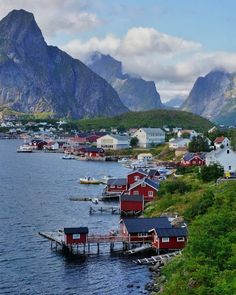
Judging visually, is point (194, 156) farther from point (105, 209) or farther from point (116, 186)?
point (105, 209)

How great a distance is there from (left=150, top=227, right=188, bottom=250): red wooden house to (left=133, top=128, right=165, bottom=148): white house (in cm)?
10379

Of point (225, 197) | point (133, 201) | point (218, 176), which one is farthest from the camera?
point (218, 176)

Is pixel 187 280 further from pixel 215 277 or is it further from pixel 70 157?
pixel 70 157

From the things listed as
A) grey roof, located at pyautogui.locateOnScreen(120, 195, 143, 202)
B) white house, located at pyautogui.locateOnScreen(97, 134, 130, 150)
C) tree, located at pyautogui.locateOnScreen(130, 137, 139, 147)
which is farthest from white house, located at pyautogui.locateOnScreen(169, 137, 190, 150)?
grey roof, located at pyautogui.locateOnScreen(120, 195, 143, 202)

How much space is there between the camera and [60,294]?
105ft

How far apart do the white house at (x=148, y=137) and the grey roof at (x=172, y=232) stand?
340ft

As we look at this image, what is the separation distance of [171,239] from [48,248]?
385 inches

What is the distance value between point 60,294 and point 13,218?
22917mm

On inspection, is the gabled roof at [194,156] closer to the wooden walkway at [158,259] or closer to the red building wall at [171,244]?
the red building wall at [171,244]

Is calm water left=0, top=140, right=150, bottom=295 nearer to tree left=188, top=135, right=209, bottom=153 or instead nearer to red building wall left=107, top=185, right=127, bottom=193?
red building wall left=107, top=185, right=127, bottom=193

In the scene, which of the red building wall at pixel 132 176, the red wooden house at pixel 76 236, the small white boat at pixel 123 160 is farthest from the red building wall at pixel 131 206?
the small white boat at pixel 123 160

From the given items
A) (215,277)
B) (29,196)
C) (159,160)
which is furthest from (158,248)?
(159,160)

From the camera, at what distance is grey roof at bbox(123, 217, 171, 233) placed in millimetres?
42250

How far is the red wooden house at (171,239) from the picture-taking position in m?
40.4
